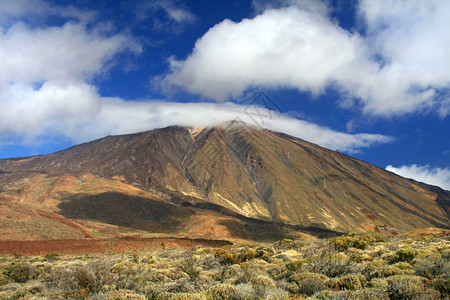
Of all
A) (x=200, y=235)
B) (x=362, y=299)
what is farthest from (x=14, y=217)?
(x=362, y=299)

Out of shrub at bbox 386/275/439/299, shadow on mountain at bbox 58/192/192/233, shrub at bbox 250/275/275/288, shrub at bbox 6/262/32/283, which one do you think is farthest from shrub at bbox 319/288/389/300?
shadow on mountain at bbox 58/192/192/233

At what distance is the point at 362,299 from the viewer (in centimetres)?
741

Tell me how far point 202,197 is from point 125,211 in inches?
2247

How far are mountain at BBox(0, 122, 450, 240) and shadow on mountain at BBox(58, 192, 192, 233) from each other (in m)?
0.28

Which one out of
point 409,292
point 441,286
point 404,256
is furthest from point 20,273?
point 404,256

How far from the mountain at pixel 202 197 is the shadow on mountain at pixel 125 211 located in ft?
0.91

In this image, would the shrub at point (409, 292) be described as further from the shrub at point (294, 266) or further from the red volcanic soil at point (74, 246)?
the red volcanic soil at point (74, 246)

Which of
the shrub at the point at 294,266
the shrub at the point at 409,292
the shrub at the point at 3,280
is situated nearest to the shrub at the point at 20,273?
the shrub at the point at 3,280

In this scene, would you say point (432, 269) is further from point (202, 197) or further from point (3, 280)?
point (202, 197)

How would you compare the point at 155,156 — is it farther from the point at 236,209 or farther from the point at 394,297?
the point at 394,297

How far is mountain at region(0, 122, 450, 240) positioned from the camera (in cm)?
7946

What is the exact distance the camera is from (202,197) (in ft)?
477

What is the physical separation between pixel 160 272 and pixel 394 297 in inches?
391

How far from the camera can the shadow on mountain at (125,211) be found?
8231 cm
